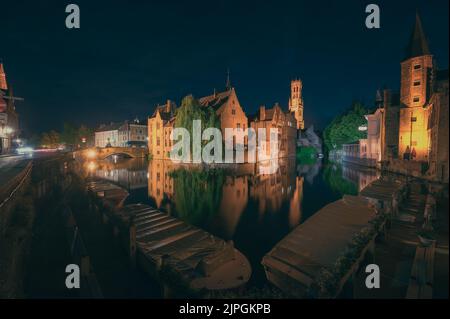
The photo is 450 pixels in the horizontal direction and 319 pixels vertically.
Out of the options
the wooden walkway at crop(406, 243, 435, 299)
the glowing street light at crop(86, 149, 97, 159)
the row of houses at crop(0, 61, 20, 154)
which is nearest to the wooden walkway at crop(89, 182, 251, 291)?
the wooden walkway at crop(406, 243, 435, 299)

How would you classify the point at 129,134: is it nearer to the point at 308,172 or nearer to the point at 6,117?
the point at 6,117

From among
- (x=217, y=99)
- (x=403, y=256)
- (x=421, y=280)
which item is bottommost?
(x=403, y=256)

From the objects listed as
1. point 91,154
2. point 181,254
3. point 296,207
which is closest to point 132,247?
point 181,254

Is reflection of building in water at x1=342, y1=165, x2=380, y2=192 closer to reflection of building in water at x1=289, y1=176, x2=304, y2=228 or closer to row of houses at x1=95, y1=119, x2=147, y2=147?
reflection of building in water at x1=289, y1=176, x2=304, y2=228

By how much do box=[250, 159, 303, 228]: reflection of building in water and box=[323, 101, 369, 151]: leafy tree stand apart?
126 ft

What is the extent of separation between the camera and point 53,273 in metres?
12.3

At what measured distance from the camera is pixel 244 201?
2798 centimetres

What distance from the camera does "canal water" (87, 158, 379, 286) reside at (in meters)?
18.0

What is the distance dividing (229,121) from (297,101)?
82.7 metres

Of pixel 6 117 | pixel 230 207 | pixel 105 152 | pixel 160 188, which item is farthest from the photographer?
pixel 105 152

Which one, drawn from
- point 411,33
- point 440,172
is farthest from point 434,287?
Result: point 411,33

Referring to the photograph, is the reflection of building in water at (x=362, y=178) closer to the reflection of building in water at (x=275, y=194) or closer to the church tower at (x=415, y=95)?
the church tower at (x=415, y=95)

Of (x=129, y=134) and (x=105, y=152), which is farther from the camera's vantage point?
(x=129, y=134)

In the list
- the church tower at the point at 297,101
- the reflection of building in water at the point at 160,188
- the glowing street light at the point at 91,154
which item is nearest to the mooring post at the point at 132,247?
the reflection of building in water at the point at 160,188
